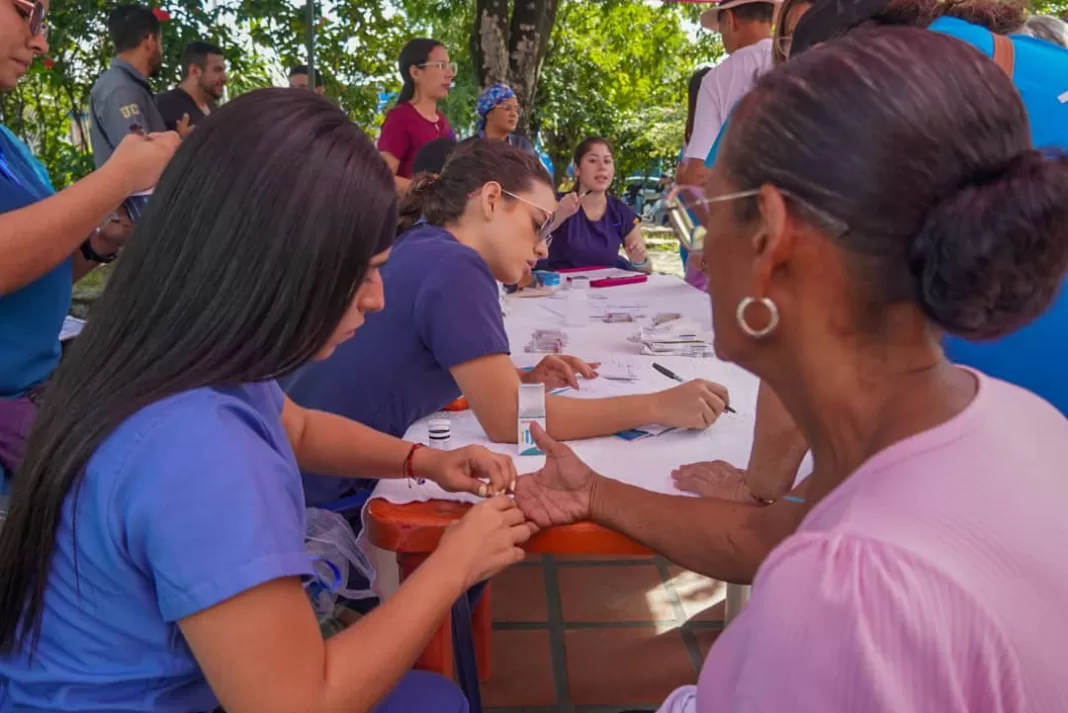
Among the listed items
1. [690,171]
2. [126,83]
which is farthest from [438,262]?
[126,83]

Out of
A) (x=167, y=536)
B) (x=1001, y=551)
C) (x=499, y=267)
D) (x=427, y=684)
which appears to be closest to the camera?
(x=1001, y=551)

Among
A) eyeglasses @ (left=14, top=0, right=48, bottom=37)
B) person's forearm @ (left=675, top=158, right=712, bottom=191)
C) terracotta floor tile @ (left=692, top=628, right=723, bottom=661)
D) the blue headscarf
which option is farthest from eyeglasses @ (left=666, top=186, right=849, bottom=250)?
the blue headscarf

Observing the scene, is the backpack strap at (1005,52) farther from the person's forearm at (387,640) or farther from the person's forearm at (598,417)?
the person's forearm at (387,640)

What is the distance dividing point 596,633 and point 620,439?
1.20 metres

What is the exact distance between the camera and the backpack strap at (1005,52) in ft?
4.79

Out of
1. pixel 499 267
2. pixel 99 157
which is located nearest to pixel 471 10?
pixel 99 157

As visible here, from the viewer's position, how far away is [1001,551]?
0.75 metres

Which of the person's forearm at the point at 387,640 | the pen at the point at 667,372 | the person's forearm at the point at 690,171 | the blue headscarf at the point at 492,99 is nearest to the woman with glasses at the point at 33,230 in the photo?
the person's forearm at the point at 387,640

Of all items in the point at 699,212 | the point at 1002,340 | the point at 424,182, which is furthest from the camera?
the point at 424,182

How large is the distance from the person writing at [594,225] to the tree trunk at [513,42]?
1438 mm

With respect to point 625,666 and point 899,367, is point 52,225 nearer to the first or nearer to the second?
point 899,367

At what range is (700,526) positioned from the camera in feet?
4.73

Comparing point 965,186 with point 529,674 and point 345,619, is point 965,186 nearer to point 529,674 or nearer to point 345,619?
point 345,619

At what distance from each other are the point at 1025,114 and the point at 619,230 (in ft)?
15.3
